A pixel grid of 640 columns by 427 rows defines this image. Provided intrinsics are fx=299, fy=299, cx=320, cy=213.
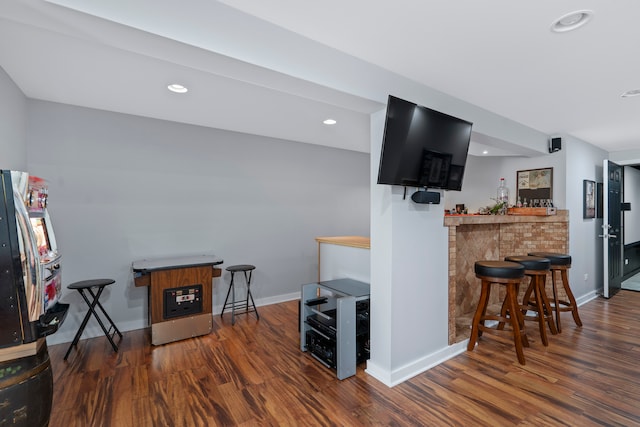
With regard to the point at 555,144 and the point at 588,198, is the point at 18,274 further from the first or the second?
the point at 588,198

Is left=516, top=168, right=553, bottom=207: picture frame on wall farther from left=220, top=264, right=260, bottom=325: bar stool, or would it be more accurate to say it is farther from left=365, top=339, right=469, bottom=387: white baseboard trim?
left=220, top=264, right=260, bottom=325: bar stool

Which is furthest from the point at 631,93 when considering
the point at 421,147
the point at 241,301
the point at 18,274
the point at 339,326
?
the point at 241,301

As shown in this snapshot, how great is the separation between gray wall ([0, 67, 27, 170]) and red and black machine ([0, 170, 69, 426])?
1.34 m

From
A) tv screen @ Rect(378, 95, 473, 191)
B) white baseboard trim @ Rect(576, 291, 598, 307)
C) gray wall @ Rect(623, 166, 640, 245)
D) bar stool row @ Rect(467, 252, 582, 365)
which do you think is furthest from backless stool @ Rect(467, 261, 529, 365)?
gray wall @ Rect(623, 166, 640, 245)

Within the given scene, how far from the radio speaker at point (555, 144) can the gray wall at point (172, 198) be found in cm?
290

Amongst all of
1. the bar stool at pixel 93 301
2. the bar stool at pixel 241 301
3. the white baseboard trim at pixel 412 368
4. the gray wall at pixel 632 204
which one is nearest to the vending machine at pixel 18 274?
the bar stool at pixel 93 301

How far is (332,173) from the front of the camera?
197 inches

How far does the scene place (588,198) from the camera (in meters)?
4.47

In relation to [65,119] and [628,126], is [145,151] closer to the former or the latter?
[65,119]

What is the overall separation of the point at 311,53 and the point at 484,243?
3095mm

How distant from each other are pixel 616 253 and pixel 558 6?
→ 5.23 meters

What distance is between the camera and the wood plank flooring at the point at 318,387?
6.40ft

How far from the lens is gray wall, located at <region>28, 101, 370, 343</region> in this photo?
3.08 m

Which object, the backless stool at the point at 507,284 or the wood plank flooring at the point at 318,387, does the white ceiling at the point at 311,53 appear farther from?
the wood plank flooring at the point at 318,387
